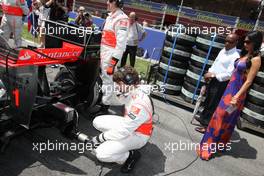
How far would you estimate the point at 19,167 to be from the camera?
3.12 m

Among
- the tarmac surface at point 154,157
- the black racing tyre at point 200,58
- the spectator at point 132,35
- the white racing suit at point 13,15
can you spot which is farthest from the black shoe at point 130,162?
the white racing suit at point 13,15

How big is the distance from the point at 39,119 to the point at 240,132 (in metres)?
3.82

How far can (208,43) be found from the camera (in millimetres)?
5492

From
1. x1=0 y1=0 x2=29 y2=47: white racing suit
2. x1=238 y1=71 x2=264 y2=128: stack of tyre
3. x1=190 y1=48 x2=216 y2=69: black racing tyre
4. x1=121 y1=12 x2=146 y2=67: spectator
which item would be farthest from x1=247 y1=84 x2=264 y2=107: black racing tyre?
x1=0 y1=0 x2=29 y2=47: white racing suit

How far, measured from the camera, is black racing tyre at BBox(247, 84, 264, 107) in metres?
5.18

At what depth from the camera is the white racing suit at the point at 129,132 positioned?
3.11 m

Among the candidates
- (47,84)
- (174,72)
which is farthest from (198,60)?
(47,84)

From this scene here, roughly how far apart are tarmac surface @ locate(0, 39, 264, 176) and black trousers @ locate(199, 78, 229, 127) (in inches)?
12.0

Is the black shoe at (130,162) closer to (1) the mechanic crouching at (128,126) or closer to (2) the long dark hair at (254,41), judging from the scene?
(1) the mechanic crouching at (128,126)

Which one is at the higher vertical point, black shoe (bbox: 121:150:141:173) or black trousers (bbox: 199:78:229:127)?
black trousers (bbox: 199:78:229:127)

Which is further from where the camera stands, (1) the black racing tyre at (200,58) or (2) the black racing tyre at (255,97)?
(1) the black racing tyre at (200,58)

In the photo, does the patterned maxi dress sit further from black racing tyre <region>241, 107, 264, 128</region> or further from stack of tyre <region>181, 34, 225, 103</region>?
stack of tyre <region>181, 34, 225, 103</region>

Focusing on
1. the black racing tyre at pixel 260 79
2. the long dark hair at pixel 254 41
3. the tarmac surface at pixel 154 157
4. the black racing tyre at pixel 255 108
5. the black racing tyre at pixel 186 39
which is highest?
the long dark hair at pixel 254 41

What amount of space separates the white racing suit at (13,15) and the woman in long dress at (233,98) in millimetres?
5127
